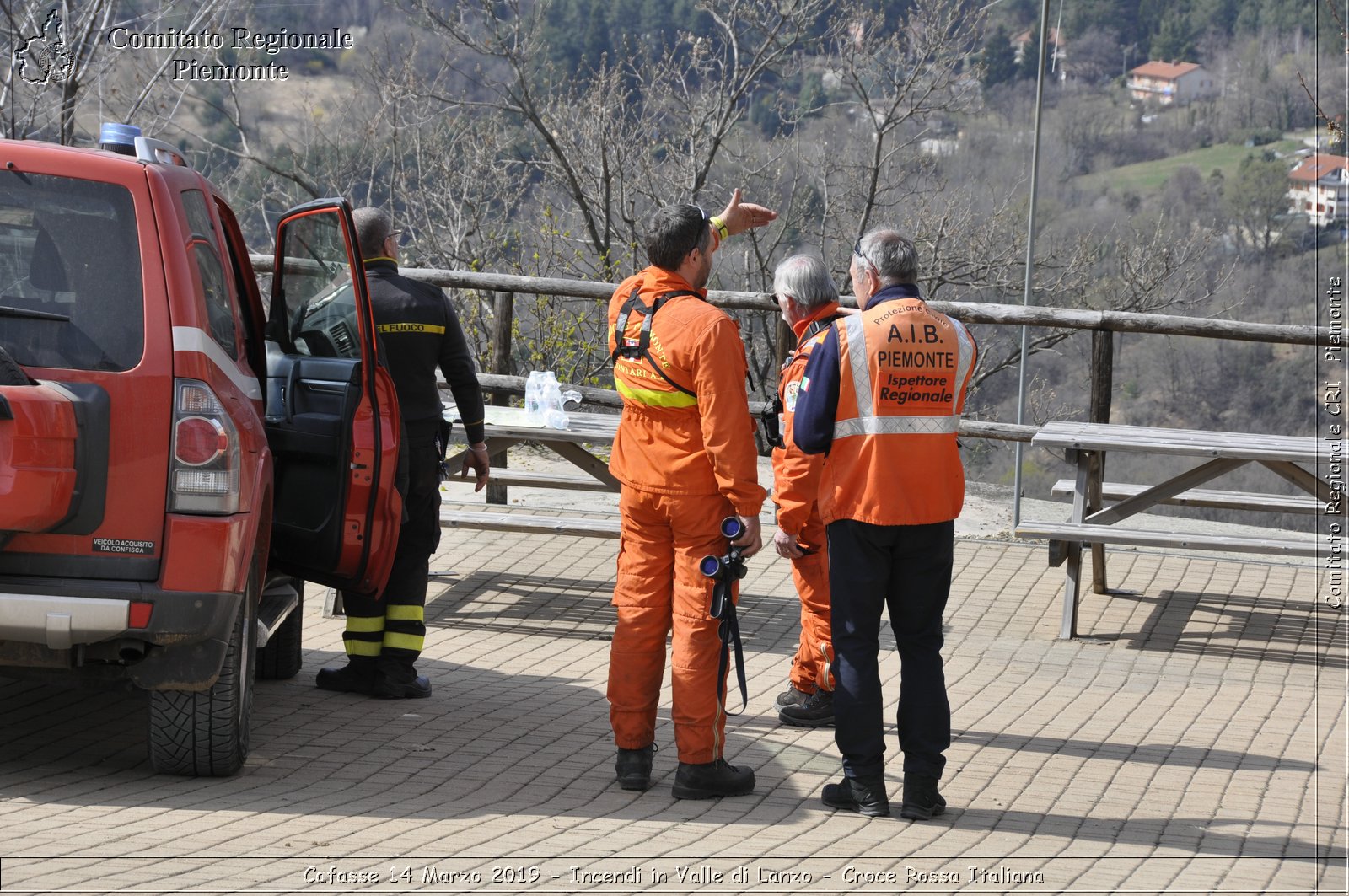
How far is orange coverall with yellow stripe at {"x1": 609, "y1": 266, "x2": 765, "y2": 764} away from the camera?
4793 millimetres

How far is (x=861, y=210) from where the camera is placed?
71.7ft

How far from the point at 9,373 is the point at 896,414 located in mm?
2632

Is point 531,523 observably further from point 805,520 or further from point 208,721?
point 208,721

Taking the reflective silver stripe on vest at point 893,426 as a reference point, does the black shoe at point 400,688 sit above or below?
below

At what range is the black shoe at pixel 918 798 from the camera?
4.90 meters

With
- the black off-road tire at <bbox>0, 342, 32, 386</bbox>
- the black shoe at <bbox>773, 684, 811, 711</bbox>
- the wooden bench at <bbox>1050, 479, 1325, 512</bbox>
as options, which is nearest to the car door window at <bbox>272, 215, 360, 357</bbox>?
the black off-road tire at <bbox>0, 342, 32, 386</bbox>

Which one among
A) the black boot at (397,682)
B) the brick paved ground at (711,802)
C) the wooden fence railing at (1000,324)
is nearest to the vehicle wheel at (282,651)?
the brick paved ground at (711,802)

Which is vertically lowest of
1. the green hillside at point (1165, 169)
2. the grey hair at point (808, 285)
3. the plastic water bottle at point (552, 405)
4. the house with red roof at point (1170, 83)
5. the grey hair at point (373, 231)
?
the plastic water bottle at point (552, 405)

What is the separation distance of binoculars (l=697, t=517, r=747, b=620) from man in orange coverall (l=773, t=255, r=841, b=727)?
288 mm

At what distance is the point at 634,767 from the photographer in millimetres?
5117

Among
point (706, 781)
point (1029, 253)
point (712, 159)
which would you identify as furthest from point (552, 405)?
point (712, 159)

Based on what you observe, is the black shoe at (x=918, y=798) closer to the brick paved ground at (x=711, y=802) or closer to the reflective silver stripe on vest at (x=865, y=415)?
the brick paved ground at (x=711, y=802)

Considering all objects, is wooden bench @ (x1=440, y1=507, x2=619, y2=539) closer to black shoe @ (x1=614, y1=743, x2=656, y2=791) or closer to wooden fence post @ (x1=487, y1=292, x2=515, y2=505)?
wooden fence post @ (x1=487, y1=292, x2=515, y2=505)

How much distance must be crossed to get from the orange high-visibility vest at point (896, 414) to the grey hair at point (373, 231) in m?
2.33
